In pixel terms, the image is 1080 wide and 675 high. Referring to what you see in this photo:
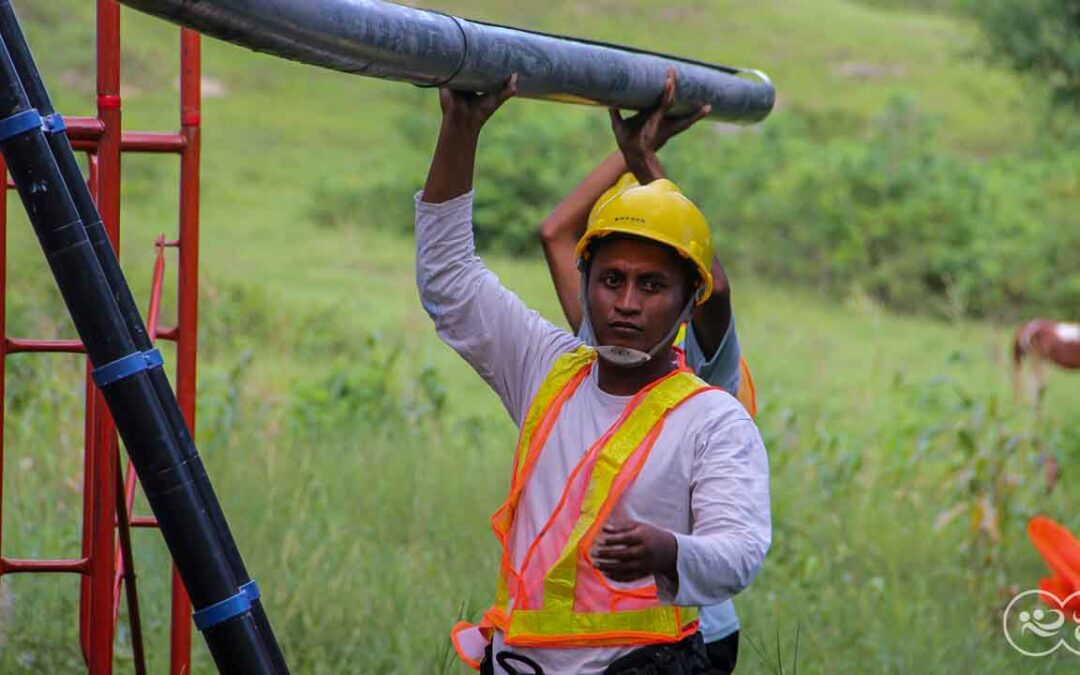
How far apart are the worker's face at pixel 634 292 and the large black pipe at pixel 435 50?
0.97 feet

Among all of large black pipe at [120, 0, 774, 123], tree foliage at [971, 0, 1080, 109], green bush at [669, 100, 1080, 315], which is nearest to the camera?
large black pipe at [120, 0, 774, 123]

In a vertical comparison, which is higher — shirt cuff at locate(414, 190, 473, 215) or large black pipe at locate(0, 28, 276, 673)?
shirt cuff at locate(414, 190, 473, 215)

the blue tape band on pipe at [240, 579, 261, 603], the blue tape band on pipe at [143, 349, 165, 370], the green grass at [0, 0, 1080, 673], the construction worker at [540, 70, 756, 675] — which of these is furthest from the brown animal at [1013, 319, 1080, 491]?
the blue tape band on pipe at [143, 349, 165, 370]

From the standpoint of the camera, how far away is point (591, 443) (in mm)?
2521

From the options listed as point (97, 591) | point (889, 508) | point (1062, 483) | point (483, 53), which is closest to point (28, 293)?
point (889, 508)

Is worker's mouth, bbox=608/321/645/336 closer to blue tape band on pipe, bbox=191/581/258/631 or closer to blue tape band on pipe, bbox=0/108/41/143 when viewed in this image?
blue tape band on pipe, bbox=191/581/258/631

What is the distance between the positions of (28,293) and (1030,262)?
7.66 m

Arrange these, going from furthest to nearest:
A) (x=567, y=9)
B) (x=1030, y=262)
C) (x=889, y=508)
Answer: (x=567, y=9) < (x=1030, y=262) < (x=889, y=508)

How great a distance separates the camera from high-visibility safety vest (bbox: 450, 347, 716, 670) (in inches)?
95.7

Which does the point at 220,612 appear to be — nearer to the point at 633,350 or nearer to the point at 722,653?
the point at 633,350

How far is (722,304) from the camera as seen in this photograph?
2.95 meters

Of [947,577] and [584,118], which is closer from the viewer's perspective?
[947,577]

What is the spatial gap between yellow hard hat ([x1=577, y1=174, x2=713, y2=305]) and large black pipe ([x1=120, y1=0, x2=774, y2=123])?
0.73 feet

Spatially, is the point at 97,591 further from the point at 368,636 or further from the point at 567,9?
the point at 567,9
